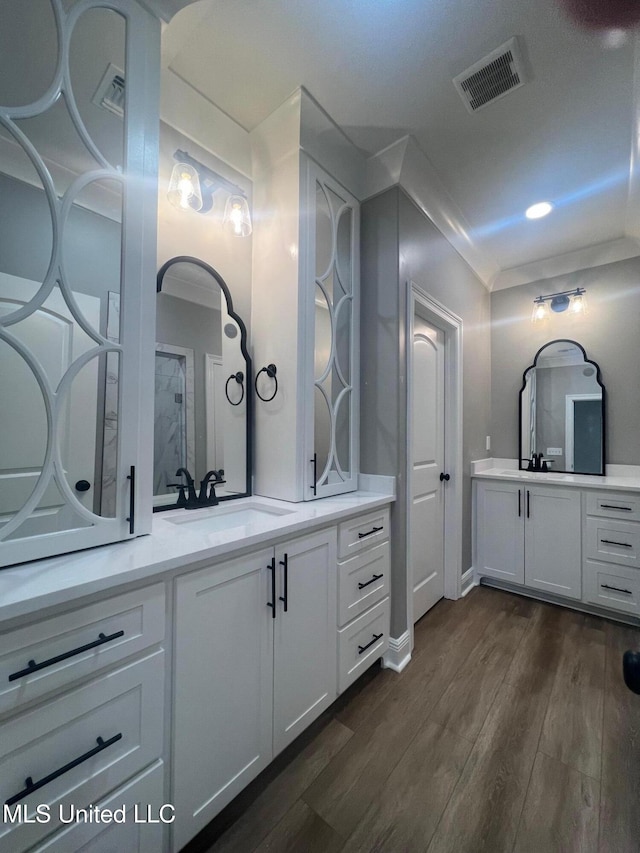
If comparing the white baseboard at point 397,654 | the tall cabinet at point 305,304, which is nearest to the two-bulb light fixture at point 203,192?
the tall cabinet at point 305,304

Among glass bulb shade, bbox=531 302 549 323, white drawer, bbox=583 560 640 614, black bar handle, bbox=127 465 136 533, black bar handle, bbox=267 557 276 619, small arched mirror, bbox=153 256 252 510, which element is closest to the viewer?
black bar handle, bbox=127 465 136 533

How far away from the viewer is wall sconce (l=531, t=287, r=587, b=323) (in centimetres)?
302

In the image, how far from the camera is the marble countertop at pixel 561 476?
246 cm

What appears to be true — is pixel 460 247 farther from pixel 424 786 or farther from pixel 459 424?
pixel 424 786

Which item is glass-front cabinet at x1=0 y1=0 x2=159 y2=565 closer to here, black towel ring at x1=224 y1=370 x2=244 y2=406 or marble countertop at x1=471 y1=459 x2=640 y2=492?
black towel ring at x1=224 y1=370 x2=244 y2=406

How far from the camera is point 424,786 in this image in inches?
51.2

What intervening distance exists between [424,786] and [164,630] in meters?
1.20

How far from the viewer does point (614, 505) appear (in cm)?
240

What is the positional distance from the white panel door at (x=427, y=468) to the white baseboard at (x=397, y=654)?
405 millimetres

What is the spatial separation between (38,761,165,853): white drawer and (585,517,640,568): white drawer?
286 cm

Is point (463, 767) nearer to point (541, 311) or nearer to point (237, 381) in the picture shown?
point (237, 381)

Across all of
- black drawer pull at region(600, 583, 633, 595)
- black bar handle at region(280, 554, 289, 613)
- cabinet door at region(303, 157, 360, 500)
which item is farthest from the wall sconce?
black bar handle at region(280, 554, 289, 613)

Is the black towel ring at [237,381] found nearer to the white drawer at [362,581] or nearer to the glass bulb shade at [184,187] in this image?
the glass bulb shade at [184,187]

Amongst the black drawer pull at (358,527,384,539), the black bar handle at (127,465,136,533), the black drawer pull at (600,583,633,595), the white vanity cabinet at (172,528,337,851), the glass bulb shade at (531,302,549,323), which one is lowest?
the black drawer pull at (600,583,633,595)
